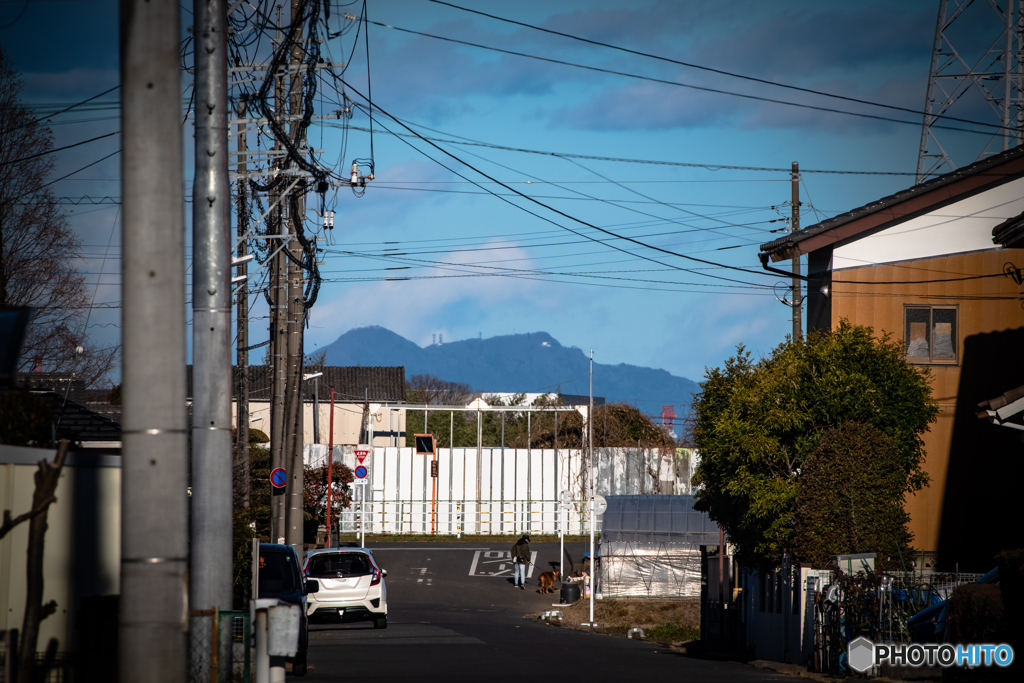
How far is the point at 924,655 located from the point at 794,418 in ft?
18.0

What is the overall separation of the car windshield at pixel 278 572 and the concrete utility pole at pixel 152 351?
10686 mm

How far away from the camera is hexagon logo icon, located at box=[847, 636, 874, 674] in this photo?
13.1 metres

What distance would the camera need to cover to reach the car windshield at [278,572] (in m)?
15.5

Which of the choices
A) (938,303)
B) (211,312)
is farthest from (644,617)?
(211,312)

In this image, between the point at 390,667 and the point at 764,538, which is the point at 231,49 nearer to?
the point at 390,667

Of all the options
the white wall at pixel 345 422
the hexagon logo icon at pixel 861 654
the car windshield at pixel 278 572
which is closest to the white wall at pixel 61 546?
the car windshield at pixel 278 572

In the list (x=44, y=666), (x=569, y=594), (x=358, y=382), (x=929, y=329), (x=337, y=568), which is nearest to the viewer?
(x=44, y=666)

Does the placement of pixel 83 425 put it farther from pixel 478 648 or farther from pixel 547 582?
pixel 547 582

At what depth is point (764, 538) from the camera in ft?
56.9

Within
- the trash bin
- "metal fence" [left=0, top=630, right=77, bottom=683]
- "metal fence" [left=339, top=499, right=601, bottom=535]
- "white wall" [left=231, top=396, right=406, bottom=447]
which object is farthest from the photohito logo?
"white wall" [left=231, top=396, right=406, bottom=447]

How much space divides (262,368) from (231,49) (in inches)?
2345

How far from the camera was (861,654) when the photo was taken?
521 inches

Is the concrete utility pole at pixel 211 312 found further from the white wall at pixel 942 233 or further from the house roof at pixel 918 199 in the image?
the white wall at pixel 942 233

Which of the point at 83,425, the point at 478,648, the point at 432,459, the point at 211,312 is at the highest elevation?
the point at 211,312
